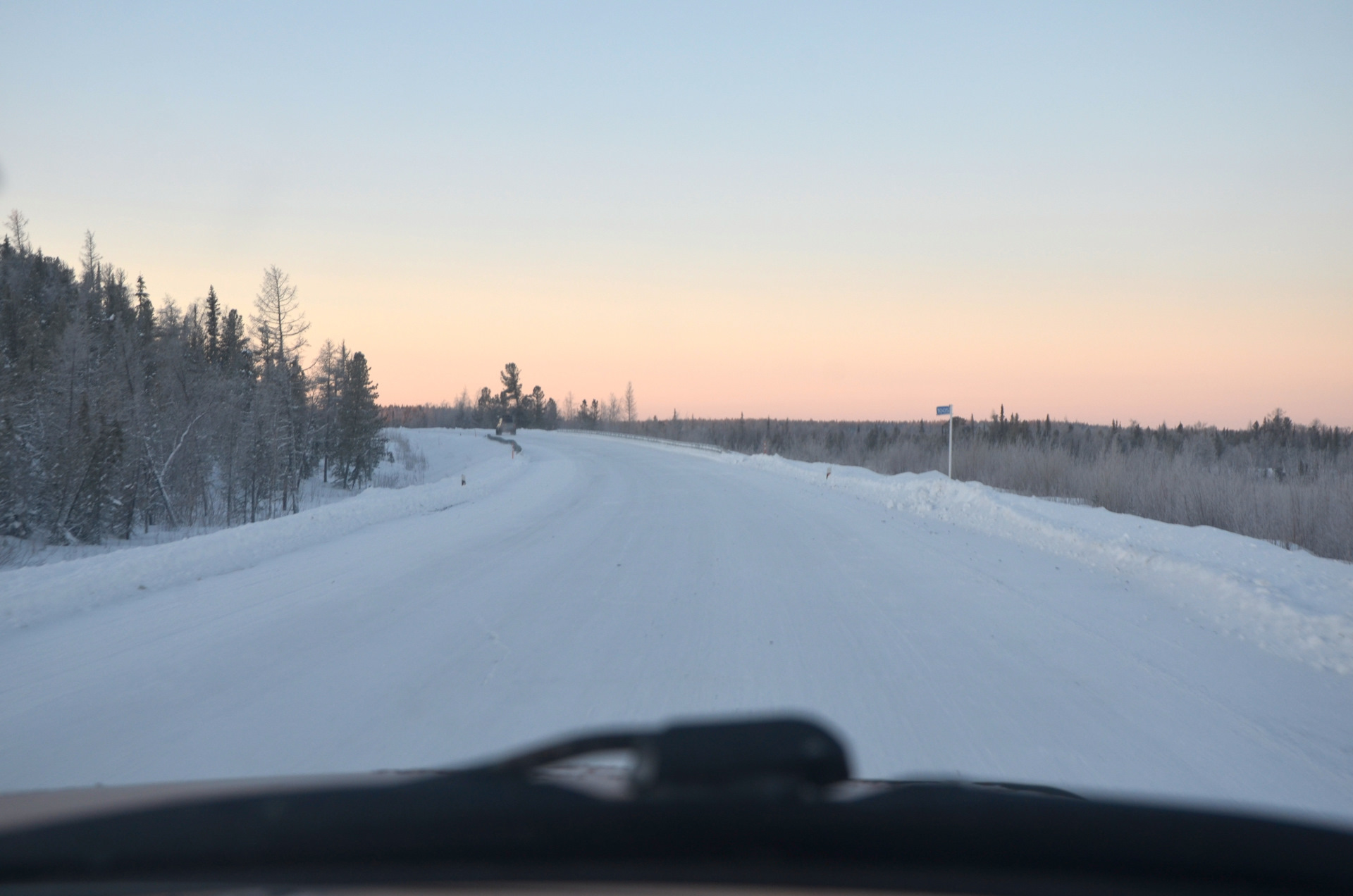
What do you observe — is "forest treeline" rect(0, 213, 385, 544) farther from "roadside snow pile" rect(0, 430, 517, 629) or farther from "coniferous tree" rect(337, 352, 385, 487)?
"roadside snow pile" rect(0, 430, 517, 629)

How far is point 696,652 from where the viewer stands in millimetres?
6328

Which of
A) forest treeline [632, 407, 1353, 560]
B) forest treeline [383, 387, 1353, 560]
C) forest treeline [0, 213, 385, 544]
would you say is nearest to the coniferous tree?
forest treeline [0, 213, 385, 544]

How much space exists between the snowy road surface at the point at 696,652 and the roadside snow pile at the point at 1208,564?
0.18ft

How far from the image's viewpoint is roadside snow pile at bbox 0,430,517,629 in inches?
310

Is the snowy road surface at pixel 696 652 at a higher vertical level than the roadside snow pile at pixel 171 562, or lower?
lower

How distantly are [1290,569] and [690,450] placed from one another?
4158cm

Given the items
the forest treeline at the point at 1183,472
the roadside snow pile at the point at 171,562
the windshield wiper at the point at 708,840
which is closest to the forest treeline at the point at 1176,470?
the forest treeline at the point at 1183,472

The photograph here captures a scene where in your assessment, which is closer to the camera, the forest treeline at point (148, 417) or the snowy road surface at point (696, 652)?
the snowy road surface at point (696, 652)

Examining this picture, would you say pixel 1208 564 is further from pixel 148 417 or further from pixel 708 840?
pixel 148 417

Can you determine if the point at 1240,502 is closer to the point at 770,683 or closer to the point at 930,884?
the point at 770,683

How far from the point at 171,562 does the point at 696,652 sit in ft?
24.6

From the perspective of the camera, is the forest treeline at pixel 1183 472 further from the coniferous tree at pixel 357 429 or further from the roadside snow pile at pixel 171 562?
the coniferous tree at pixel 357 429

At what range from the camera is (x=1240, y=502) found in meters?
14.5

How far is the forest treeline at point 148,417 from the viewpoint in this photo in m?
21.5
